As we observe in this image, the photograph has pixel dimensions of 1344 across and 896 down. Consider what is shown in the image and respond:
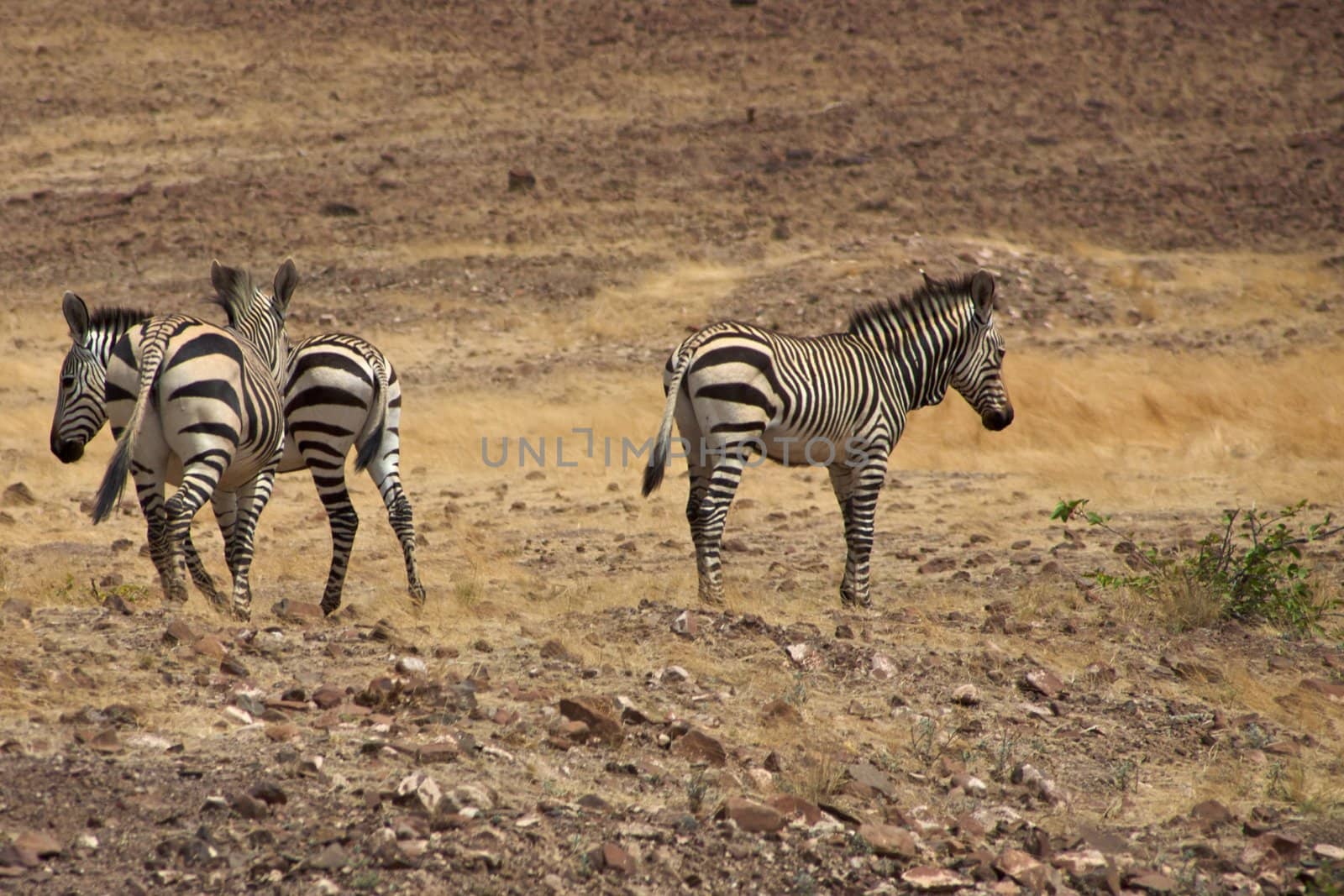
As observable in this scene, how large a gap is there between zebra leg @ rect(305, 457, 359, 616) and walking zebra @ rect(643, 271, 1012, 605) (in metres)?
2.08

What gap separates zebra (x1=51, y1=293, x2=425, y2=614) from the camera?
360 inches

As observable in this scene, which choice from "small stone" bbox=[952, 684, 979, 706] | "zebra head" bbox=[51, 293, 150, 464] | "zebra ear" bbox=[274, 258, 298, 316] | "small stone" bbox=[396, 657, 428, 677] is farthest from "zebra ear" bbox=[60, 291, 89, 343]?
"small stone" bbox=[952, 684, 979, 706]

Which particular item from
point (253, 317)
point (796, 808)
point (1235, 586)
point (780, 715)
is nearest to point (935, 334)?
point (1235, 586)

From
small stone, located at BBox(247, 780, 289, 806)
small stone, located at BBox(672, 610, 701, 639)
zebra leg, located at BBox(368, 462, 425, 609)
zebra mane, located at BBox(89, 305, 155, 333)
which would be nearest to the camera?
small stone, located at BBox(247, 780, 289, 806)

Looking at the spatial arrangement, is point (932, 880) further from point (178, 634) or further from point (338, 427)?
point (338, 427)

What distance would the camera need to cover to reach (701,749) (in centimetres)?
580

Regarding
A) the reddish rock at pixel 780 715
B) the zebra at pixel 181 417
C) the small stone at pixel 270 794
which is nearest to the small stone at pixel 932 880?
the reddish rock at pixel 780 715

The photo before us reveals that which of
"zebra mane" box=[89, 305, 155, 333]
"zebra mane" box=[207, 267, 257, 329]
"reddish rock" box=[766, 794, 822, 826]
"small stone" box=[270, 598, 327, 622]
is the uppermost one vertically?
"zebra mane" box=[207, 267, 257, 329]

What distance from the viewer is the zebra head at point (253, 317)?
30.5ft

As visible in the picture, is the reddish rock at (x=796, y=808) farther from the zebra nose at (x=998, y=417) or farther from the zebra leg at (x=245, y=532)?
the zebra nose at (x=998, y=417)

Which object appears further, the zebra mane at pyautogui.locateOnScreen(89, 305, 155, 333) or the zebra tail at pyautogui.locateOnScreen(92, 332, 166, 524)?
the zebra mane at pyautogui.locateOnScreen(89, 305, 155, 333)

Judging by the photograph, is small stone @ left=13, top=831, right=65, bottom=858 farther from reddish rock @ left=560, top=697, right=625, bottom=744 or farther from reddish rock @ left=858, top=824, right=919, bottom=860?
reddish rock @ left=858, top=824, right=919, bottom=860

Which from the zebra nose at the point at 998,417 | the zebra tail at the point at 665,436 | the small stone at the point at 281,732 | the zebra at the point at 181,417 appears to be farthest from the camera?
the zebra nose at the point at 998,417

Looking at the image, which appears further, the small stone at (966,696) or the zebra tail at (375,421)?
the zebra tail at (375,421)
